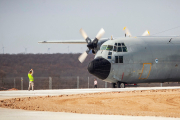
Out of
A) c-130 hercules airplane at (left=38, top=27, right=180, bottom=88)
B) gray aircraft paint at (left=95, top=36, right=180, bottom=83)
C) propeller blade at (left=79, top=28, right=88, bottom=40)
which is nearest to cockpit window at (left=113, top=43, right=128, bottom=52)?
c-130 hercules airplane at (left=38, top=27, right=180, bottom=88)

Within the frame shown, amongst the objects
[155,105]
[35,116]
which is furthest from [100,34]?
[35,116]

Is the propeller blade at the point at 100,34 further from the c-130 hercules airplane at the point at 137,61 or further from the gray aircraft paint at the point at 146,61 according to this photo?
the c-130 hercules airplane at the point at 137,61

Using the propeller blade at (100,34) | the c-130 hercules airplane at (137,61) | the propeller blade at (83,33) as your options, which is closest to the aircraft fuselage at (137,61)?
the c-130 hercules airplane at (137,61)

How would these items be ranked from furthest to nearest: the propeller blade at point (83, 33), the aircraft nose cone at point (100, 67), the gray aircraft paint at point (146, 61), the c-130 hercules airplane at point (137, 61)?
1. the propeller blade at point (83, 33)
2. the gray aircraft paint at point (146, 61)
3. the c-130 hercules airplane at point (137, 61)
4. the aircraft nose cone at point (100, 67)

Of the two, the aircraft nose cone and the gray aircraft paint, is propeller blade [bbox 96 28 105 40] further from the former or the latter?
the aircraft nose cone

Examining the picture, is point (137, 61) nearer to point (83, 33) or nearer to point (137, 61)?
point (137, 61)

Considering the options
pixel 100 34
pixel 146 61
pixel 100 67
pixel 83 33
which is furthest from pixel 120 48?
pixel 83 33

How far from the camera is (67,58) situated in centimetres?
11319

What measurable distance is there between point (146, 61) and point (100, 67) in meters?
4.00

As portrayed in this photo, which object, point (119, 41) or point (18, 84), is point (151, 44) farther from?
point (18, 84)

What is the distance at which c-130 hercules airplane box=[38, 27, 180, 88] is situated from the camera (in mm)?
28230

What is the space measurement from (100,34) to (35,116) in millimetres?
22712

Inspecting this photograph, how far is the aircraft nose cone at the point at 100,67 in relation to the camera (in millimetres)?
27734

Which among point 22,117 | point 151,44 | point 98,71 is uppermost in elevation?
point 151,44
